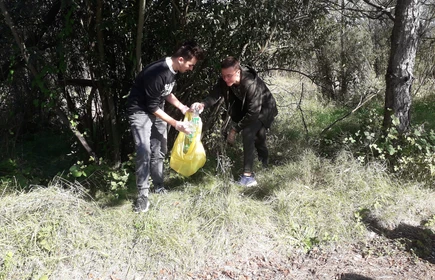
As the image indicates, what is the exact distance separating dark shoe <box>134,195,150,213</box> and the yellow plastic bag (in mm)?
472

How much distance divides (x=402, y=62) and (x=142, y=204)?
125 inches

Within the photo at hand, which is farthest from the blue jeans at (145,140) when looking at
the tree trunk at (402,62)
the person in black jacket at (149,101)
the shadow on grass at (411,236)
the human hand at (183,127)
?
the tree trunk at (402,62)

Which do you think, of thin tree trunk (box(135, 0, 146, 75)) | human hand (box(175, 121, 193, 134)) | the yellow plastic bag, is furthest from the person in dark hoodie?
thin tree trunk (box(135, 0, 146, 75))

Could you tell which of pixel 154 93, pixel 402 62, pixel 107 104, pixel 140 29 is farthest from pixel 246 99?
pixel 402 62

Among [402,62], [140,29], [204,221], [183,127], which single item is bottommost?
[204,221]

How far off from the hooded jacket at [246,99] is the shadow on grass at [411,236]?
1434mm

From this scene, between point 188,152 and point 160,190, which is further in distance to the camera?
point 160,190

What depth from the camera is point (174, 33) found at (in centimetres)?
410

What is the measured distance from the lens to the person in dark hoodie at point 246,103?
3.84 metres

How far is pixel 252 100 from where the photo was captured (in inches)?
155

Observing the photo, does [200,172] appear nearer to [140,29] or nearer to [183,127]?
[183,127]

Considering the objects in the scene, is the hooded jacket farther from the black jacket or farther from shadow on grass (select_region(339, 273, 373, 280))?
shadow on grass (select_region(339, 273, 373, 280))

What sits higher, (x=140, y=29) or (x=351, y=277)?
(x=140, y=29)

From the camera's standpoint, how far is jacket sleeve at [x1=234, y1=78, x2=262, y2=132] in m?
3.93
